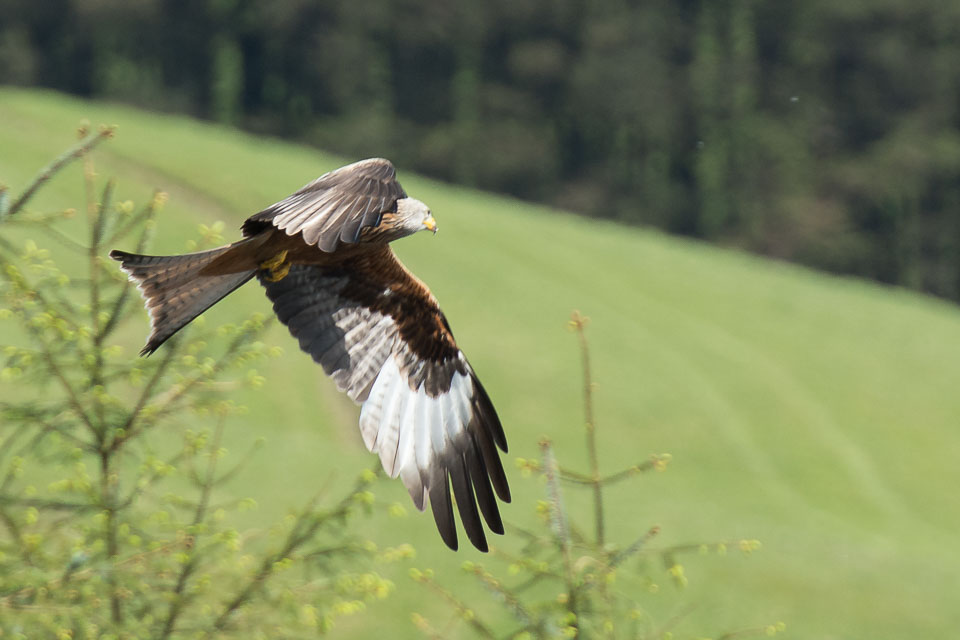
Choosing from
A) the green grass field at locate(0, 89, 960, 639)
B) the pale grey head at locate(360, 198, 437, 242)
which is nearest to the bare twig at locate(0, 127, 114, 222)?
the pale grey head at locate(360, 198, 437, 242)

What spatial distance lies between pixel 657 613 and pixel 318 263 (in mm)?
9901

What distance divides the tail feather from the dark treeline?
51.7 meters

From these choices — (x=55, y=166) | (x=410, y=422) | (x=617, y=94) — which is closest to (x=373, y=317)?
(x=410, y=422)

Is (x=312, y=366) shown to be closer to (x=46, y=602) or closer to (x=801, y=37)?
(x=46, y=602)

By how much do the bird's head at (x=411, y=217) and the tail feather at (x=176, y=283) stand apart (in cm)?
90

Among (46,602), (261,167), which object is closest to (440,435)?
(46,602)

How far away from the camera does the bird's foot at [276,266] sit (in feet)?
23.4

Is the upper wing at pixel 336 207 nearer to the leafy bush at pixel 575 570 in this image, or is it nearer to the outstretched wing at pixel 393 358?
the leafy bush at pixel 575 570

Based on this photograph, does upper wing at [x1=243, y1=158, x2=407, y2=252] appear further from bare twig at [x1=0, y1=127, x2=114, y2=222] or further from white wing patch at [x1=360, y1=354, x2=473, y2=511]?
white wing patch at [x1=360, y1=354, x2=473, y2=511]

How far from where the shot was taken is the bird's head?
6.41 m

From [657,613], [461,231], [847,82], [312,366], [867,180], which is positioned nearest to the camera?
[657,613]

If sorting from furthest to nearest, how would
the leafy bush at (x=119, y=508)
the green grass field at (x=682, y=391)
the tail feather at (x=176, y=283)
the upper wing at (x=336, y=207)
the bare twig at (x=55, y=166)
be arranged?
the green grass field at (x=682, y=391) → the leafy bush at (x=119, y=508) → the tail feather at (x=176, y=283) → the bare twig at (x=55, y=166) → the upper wing at (x=336, y=207)

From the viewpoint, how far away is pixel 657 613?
1617 centimetres

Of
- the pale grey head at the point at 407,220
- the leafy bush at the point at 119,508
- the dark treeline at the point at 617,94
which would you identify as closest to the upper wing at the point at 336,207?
the pale grey head at the point at 407,220
